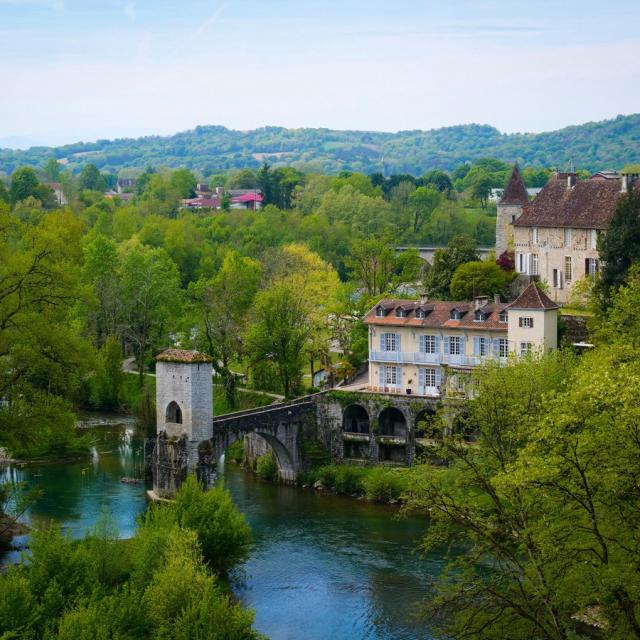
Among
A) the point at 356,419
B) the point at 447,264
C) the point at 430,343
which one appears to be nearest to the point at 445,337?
the point at 430,343

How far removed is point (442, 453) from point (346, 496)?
1937 cm

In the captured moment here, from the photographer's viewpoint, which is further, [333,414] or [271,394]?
[271,394]

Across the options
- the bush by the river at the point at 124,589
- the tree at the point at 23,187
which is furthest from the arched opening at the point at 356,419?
the tree at the point at 23,187

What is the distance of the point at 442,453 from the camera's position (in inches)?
1613

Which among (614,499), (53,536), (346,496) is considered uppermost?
(614,499)

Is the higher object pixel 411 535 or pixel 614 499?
pixel 614 499

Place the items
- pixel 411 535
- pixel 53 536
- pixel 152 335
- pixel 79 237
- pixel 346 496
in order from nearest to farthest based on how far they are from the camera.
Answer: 1. pixel 53 536
2. pixel 411 535
3. pixel 346 496
4. pixel 152 335
5. pixel 79 237

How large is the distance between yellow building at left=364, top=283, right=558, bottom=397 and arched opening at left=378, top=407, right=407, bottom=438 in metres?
1.28

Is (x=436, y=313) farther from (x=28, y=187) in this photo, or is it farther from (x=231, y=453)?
(x=28, y=187)

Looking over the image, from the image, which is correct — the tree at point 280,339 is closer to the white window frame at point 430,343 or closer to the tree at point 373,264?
the white window frame at point 430,343

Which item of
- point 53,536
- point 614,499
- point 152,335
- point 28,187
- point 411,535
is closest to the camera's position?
point 614,499

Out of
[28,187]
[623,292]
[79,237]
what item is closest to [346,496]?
[623,292]

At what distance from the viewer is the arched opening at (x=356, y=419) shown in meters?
64.8

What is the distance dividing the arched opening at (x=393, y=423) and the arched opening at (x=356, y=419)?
987 mm
